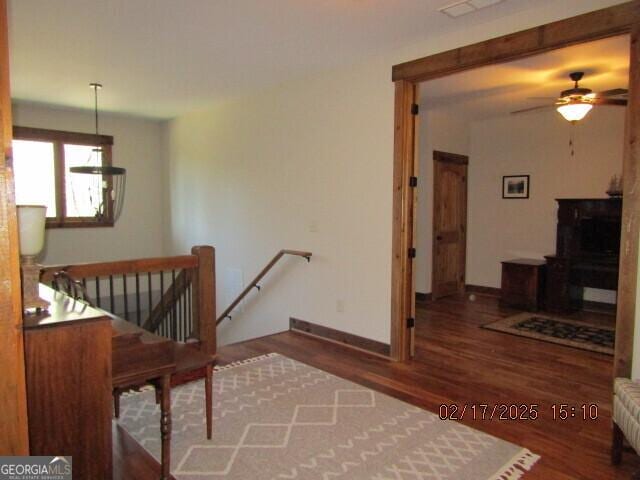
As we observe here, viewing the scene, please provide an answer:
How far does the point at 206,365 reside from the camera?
2.37 metres

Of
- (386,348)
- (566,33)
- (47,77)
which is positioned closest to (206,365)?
(386,348)

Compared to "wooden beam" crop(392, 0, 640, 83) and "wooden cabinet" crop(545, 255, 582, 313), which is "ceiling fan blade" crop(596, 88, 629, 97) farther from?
"wooden cabinet" crop(545, 255, 582, 313)

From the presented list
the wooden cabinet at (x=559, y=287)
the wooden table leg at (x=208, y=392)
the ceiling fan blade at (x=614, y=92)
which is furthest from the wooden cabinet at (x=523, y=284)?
the wooden table leg at (x=208, y=392)

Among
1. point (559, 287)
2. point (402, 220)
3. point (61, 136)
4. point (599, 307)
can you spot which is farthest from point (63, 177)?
point (599, 307)

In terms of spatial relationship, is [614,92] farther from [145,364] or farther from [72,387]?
[72,387]

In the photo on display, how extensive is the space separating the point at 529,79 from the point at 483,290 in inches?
133

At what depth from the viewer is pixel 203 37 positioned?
138 inches

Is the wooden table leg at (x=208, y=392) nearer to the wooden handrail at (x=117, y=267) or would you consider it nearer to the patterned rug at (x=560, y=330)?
the wooden handrail at (x=117, y=267)

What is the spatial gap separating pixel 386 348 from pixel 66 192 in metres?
5.00

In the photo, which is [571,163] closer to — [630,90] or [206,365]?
[630,90]

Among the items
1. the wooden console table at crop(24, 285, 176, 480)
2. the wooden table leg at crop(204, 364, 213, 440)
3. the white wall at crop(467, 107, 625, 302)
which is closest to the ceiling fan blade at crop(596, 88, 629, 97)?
the white wall at crop(467, 107, 625, 302)

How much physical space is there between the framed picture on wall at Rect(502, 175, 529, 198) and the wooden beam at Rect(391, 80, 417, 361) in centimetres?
343

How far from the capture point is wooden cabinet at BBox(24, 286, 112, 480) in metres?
1.63

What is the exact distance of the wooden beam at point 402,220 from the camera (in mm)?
3754
